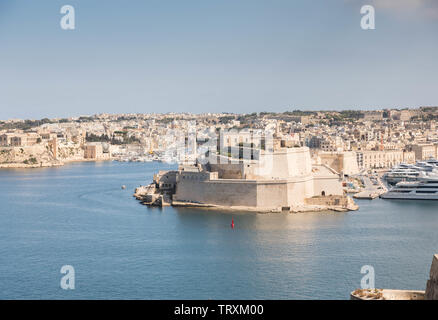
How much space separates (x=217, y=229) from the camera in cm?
990

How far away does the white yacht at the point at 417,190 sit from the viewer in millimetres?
13752

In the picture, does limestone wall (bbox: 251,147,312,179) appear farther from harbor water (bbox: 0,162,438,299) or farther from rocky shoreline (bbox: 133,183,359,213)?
harbor water (bbox: 0,162,438,299)

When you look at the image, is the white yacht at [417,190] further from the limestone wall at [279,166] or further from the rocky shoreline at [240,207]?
the limestone wall at [279,166]

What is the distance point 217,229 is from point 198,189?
277cm

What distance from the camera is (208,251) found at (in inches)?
327

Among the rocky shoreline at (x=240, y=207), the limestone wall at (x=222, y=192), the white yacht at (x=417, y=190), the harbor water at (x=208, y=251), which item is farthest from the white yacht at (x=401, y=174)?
the limestone wall at (x=222, y=192)

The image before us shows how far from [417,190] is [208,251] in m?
7.36

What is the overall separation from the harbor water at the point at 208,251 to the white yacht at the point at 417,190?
472 millimetres

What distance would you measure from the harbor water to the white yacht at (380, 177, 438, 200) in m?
0.47

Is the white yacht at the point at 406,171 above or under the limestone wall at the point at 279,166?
under

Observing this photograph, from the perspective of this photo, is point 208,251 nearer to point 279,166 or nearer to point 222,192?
point 222,192

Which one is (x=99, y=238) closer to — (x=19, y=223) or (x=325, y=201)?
(x=19, y=223)

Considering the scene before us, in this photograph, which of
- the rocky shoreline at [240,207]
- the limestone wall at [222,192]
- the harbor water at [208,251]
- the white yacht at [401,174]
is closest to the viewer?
the harbor water at [208,251]
